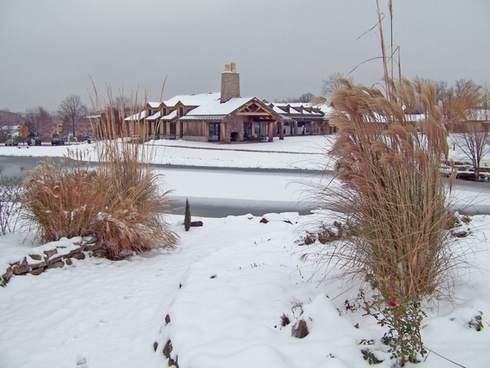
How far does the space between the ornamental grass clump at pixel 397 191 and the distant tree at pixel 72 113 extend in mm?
53170

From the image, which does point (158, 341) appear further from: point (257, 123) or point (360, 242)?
point (257, 123)

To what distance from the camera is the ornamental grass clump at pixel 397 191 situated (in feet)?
9.90

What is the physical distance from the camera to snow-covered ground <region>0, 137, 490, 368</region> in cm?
275

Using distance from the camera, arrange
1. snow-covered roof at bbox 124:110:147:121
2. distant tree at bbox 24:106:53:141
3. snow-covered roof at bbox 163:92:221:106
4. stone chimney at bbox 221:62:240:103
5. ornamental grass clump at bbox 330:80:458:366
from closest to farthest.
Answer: ornamental grass clump at bbox 330:80:458:366 < snow-covered roof at bbox 124:110:147:121 < stone chimney at bbox 221:62:240:103 < snow-covered roof at bbox 163:92:221:106 < distant tree at bbox 24:106:53:141

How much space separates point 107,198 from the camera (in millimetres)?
6117

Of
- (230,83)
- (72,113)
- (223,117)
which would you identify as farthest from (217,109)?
(72,113)

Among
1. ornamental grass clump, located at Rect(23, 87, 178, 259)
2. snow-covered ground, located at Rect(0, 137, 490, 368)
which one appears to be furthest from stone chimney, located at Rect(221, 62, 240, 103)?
snow-covered ground, located at Rect(0, 137, 490, 368)

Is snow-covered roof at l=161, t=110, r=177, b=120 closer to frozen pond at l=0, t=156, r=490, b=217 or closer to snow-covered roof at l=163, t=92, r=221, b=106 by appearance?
snow-covered roof at l=163, t=92, r=221, b=106

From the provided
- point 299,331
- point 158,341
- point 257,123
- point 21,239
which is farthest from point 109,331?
Answer: point 257,123

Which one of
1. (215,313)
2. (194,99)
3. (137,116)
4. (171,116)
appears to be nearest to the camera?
(215,313)

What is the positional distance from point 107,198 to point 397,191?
4.29 metres

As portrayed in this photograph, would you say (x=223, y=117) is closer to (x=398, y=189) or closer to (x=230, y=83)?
(x=230, y=83)

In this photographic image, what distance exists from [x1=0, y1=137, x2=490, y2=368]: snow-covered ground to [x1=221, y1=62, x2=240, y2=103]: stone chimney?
114 feet

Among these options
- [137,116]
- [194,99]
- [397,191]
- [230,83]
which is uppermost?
[230,83]
